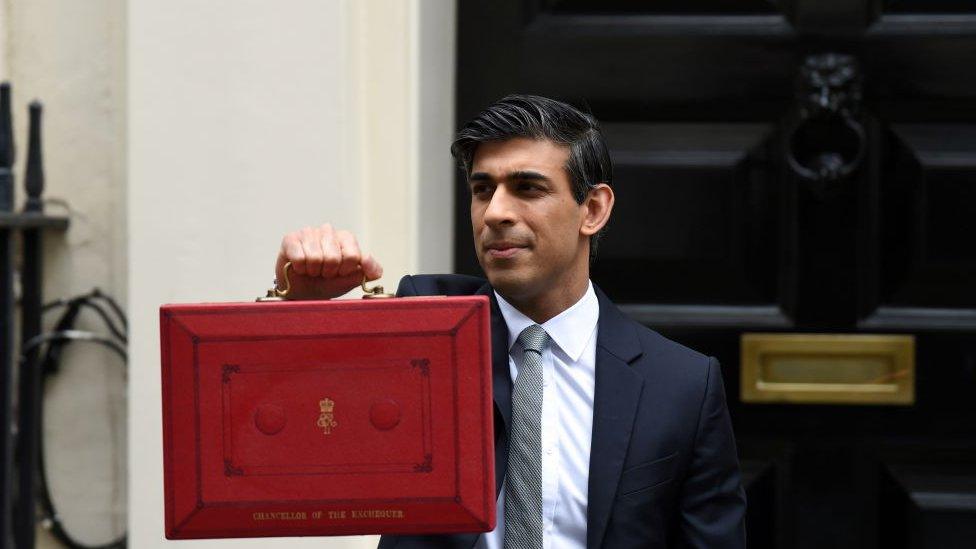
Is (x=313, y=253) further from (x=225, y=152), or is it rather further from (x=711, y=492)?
(x=225, y=152)

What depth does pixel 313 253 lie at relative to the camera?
205 cm

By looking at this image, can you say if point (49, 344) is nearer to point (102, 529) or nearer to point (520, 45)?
point (102, 529)

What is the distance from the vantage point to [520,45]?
3494mm

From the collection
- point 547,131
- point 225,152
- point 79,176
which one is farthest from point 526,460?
point 79,176

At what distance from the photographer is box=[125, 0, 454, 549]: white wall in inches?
121

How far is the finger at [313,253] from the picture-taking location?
2051 millimetres

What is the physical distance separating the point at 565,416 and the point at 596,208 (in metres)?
0.32

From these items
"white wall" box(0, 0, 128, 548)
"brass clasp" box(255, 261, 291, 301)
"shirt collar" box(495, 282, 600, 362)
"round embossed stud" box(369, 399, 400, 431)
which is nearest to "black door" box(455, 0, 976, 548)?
"white wall" box(0, 0, 128, 548)

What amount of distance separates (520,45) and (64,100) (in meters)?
1.05

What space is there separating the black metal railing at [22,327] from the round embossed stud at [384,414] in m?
1.38

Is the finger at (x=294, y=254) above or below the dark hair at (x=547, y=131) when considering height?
below

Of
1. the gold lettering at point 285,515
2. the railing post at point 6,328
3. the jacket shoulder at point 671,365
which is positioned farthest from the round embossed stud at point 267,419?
the railing post at point 6,328

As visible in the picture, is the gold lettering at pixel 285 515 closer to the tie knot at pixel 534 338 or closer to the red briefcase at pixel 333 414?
the red briefcase at pixel 333 414

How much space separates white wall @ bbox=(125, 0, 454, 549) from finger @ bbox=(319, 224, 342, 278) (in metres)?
1.01
